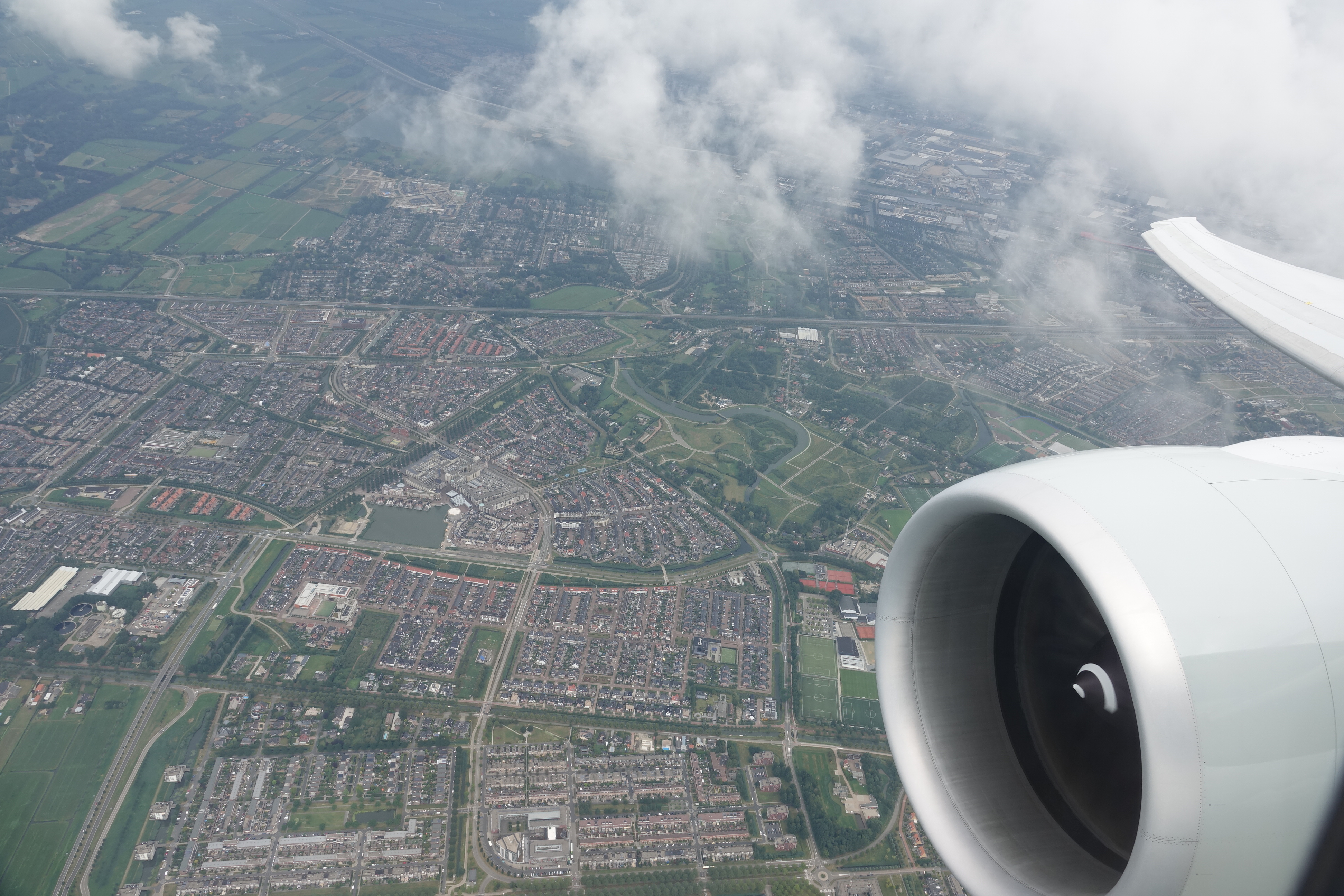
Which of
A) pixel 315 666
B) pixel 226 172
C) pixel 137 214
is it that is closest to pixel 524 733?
pixel 315 666

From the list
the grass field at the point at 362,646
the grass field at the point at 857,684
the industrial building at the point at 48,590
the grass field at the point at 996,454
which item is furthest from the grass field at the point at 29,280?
the grass field at the point at 996,454

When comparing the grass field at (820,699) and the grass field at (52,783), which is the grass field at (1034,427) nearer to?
the grass field at (820,699)

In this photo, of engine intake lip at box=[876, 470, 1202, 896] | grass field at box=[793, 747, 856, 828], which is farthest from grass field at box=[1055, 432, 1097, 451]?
engine intake lip at box=[876, 470, 1202, 896]

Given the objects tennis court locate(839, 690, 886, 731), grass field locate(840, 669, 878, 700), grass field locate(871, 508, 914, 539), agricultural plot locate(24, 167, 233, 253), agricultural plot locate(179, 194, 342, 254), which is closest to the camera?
tennis court locate(839, 690, 886, 731)

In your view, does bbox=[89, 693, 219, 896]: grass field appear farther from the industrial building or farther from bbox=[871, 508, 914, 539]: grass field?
bbox=[871, 508, 914, 539]: grass field

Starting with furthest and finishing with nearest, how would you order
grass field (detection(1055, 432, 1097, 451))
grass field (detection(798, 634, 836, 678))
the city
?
1. grass field (detection(1055, 432, 1097, 451))
2. grass field (detection(798, 634, 836, 678))
3. the city

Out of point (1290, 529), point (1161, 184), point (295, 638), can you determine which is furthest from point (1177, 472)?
point (1161, 184)

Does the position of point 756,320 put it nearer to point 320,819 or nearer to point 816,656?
point 816,656

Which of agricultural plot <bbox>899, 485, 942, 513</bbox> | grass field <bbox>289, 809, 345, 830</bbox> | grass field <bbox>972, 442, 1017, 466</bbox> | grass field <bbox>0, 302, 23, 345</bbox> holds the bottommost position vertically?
grass field <bbox>289, 809, 345, 830</bbox>
